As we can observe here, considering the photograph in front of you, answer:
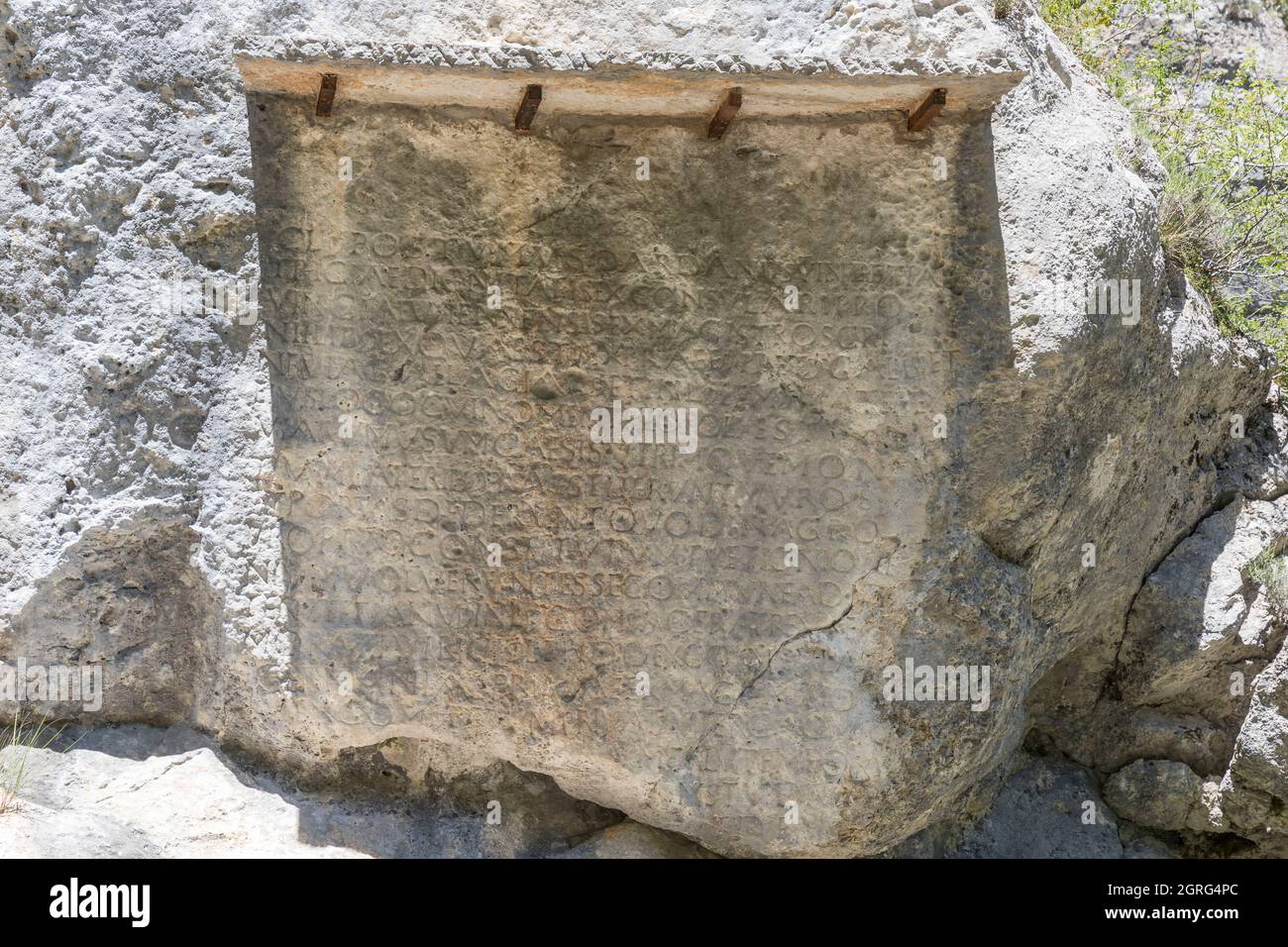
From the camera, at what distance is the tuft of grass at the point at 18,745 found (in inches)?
197

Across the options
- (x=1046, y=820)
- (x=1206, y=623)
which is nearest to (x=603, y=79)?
(x=1206, y=623)

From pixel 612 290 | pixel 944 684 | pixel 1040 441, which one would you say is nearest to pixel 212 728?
pixel 612 290

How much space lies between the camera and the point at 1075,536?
5852 millimetres

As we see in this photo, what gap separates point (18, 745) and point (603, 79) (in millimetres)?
3462

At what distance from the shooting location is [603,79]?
488cm

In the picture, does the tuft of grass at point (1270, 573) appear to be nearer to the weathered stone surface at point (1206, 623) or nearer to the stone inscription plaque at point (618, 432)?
the weathered stone surface at point (1206, 623)

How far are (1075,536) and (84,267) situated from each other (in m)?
4.40

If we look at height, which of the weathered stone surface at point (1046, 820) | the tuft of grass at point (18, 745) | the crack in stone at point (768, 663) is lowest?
the weathered stone surface at point (1046, 820)

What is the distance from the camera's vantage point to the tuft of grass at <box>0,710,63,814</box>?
5.01m

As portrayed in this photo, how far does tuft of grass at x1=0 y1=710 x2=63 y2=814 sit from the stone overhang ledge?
272cm

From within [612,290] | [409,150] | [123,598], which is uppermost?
[409,150]

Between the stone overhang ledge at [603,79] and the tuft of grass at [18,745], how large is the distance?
272 cm

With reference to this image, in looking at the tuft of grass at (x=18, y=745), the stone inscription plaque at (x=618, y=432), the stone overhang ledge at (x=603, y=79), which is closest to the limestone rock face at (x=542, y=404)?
the stone inscription plaque at (x=618, y=432)
